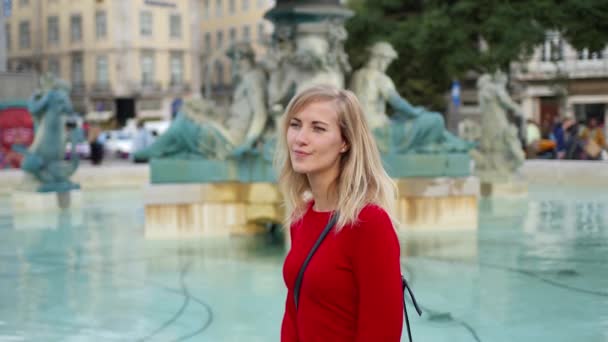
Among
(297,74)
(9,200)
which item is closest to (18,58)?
(9,200)

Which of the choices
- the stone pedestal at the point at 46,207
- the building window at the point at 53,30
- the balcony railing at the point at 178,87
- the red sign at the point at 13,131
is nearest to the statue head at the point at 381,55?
the stone pedestal at the point at 46,207

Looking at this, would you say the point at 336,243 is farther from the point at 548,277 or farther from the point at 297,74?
the point at 297,74

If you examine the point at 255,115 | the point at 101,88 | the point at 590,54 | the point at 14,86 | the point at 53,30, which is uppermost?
the point at 53,30

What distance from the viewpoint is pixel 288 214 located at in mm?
2838

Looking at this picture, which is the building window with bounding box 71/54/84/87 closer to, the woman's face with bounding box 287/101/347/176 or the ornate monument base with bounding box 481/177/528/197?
the ornate monument base with bounding box 481/177/528/197

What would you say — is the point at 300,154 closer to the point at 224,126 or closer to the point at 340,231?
the point at 340,231

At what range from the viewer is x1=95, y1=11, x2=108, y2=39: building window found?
66106 mm

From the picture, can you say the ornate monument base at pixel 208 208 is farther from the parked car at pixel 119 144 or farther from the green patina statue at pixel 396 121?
the parked car at pixel 119 144

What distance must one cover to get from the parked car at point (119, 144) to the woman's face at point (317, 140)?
110 feet

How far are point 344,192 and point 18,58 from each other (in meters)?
71.2

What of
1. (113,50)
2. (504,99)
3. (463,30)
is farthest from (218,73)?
(504,99)

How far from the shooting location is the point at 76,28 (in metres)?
68.2

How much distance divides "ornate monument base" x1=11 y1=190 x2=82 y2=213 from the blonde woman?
35.9 ft

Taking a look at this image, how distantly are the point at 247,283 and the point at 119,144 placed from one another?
98.7 ft
